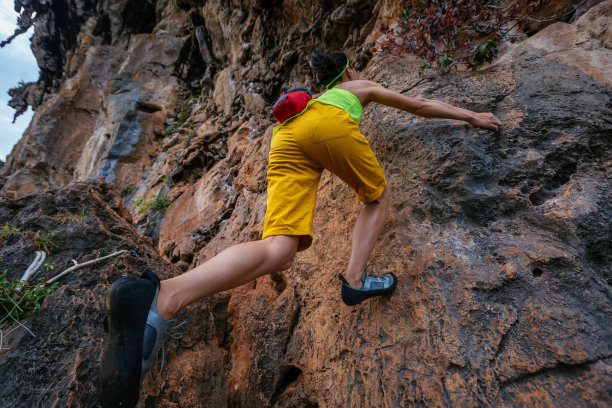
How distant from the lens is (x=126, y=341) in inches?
44.1

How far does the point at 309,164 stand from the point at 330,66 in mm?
946

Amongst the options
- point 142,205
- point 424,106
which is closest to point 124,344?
point 424,106

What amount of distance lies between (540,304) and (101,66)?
15959 millimetres

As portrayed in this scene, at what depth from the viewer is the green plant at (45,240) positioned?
1902 millimetres

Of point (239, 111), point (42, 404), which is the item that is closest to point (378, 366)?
point (42, 404)

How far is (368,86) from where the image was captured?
6.36 ft

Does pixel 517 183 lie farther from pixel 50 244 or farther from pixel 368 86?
pixel 50 244

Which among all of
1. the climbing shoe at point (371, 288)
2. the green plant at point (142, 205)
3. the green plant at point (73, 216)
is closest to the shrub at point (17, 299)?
the green plant at point (73, 216)

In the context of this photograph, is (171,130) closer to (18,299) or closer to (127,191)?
(127,191)

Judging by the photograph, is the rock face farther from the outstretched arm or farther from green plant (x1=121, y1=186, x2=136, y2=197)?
green plant (x1=121, y1=186, x2=136, y2=197)

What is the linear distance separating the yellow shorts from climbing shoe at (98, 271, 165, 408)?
70 cm

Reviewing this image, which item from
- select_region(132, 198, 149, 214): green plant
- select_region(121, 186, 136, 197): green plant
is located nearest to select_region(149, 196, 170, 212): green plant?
select_region(132, 198, 149, 214): green plant

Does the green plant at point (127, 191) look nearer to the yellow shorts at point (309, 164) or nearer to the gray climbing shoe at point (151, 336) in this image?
the yellow shorts at point (309, 164)

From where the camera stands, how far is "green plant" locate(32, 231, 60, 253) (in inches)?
74.9
